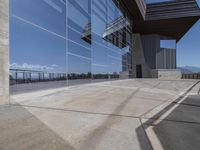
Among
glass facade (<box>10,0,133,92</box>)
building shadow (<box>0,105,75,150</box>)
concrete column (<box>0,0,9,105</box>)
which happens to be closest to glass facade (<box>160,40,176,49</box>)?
glass facade (<box>10,0,133,92</box>)

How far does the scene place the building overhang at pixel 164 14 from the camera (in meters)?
24.4

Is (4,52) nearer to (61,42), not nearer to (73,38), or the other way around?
(61,42)

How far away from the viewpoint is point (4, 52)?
18.3 feet

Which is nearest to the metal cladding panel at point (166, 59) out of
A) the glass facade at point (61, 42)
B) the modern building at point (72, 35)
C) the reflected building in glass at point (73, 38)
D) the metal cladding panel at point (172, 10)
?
the modern building at point (72, 35)

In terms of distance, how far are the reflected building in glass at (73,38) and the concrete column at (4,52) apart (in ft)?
2.80

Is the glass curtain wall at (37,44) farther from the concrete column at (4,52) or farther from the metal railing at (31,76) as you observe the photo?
the concrete column at (4,52)

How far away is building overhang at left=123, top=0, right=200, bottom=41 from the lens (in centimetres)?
2439

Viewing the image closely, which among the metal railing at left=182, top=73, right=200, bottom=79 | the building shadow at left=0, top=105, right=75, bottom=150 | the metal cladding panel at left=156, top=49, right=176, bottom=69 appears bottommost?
the building shadow at left=0, top=105, right=75, bottom=150

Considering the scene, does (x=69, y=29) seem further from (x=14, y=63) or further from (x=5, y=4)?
(x=5, y=4)

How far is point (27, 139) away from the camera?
2.89 meters

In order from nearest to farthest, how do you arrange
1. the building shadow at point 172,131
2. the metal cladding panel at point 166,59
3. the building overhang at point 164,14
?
1. the building shadow at point 172,131
2. the building overhang at point 164,14
3. the metal cladding panel at point 166,59

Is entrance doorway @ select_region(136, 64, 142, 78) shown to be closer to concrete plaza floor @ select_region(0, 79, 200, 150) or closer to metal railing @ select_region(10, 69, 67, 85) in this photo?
metal railing @ select_region(10, 69, 67, 85)

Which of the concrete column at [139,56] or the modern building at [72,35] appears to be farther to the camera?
the concrete column at [139,56]

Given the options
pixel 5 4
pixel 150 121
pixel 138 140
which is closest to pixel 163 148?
pixel 138 140
